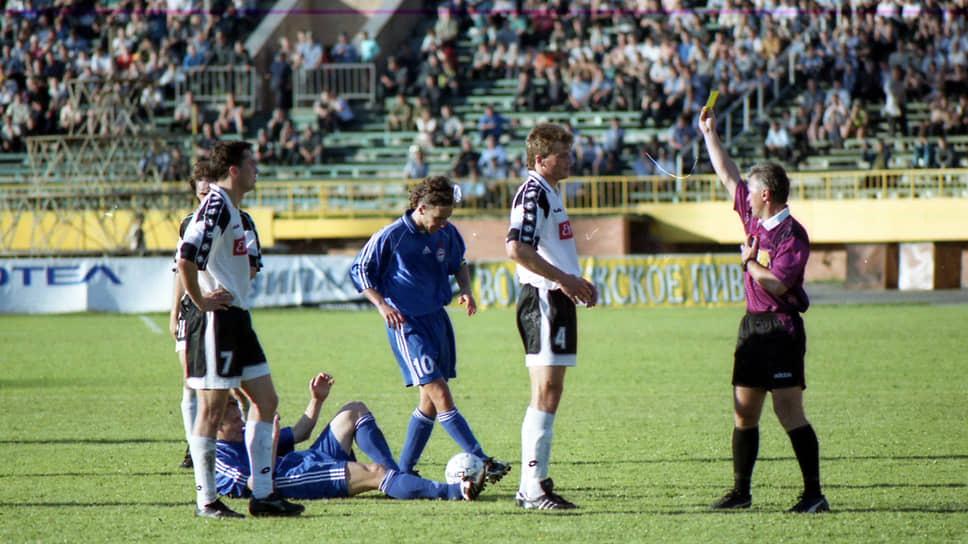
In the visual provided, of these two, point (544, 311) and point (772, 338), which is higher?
point (544, 311)

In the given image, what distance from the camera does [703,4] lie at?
3294cm

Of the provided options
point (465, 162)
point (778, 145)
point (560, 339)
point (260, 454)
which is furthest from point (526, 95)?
point (260, 454)

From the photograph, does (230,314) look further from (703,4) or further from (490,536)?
(703,4)

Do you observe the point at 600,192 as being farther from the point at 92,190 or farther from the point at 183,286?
the point at 183,286

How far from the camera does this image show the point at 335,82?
116 ft

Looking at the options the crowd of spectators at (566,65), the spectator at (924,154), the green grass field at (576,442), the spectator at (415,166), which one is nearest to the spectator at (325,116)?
the crowd of spectators at (566,65)

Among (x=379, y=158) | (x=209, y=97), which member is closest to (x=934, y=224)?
(x=379, y=158)

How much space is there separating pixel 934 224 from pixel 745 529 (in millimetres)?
22611

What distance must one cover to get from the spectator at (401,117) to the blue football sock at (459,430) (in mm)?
26782

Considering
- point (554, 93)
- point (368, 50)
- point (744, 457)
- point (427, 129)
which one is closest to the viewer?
point (744, 457)

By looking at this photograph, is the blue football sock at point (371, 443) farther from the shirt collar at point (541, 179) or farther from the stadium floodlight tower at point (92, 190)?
the stadium floodlight tower at point (92, 190)

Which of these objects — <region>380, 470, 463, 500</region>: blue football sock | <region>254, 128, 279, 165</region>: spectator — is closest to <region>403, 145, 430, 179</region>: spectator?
<region>254, 128, 279, 165</region>: spectator

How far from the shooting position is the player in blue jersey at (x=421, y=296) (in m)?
6.86

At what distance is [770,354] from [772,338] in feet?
0.28
